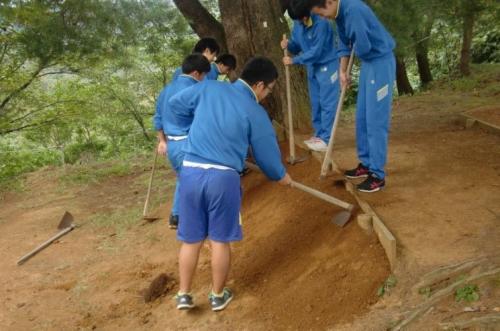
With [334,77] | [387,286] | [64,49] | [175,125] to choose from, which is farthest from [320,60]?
[64,49]

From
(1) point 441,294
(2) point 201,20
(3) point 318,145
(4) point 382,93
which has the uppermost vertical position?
(2) point 201,20

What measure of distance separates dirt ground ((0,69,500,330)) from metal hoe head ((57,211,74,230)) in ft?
0.44


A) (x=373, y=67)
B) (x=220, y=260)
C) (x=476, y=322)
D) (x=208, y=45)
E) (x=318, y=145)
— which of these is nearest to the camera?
(x=476, y=322)

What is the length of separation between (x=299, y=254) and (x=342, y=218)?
468 mm

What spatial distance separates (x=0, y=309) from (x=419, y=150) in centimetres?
458

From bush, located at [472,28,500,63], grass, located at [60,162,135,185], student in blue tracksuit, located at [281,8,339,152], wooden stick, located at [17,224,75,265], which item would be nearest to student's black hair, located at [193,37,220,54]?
student in blue tracksuit, located at [281,8,339,152]

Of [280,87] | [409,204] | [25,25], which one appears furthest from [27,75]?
[409,204]

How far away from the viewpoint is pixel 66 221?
6246 millimetres

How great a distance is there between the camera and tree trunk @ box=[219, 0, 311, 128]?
228 inches

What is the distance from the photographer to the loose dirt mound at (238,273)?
127 inches

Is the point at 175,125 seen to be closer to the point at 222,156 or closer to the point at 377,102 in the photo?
the point at 222,156

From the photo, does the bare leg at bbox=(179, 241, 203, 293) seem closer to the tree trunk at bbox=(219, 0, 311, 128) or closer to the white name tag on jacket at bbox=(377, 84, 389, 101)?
the white name tag on jacket at bbox=(377, 84, 389, 101)

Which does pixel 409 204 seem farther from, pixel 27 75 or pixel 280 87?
pixel 27 75

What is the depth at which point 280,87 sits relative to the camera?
607 centimetres
